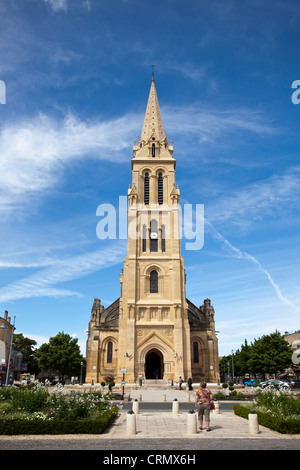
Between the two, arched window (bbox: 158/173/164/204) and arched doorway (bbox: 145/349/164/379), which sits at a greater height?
arched window (bbox: 158/173/164/204)

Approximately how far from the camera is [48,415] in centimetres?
1366

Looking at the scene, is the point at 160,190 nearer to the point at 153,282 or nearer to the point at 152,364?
the point at 153,282

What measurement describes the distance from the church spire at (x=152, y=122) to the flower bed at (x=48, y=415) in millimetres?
43862

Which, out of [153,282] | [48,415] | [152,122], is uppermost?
[152,122]

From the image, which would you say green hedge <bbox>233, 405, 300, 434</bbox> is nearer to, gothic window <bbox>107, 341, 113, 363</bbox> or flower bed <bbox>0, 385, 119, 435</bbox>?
flower bed <bbox>0, 385, 119, 435</bbox>

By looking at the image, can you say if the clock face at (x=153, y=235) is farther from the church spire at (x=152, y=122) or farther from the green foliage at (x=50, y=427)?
the green foliage at (x=50, y=427)

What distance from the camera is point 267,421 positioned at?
13.5 m

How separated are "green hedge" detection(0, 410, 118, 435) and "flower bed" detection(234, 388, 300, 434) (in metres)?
5.82

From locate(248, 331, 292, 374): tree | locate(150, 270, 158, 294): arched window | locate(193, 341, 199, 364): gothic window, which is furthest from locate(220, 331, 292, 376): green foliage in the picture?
locate(150, 270, 158, 294): arched window

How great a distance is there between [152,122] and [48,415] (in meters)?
48.1

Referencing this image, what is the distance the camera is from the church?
4269 centimetres

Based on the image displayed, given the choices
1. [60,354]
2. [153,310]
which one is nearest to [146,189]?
[153,310]

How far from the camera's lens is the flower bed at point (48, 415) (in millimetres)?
12359
